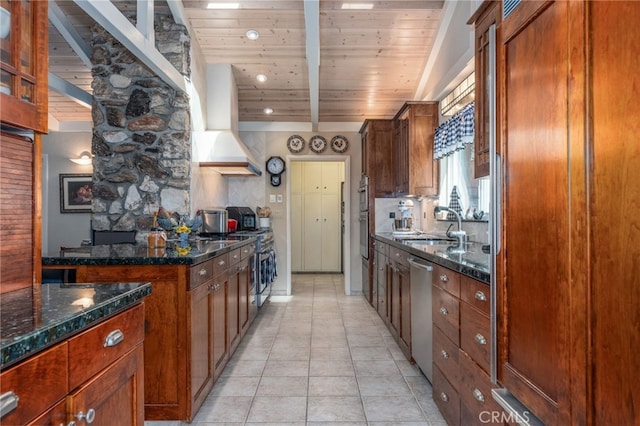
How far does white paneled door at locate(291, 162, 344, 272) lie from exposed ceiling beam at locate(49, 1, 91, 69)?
3989 mm

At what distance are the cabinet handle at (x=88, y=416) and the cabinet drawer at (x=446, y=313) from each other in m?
1.57

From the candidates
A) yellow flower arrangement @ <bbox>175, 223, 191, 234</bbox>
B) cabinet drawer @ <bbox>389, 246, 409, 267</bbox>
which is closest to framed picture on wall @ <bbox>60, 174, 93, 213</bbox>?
yellow flower arrangement @ <bbox>175, 223, 191, 234</bbox>

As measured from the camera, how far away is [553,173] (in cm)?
97

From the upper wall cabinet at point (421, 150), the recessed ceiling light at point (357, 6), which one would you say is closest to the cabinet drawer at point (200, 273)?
the upper wall cabinet at point (421, 150)

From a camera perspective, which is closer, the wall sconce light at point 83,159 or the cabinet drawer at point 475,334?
the cabinet drawer at point 475,334

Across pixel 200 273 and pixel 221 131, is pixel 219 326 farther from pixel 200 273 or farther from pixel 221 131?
pixel 221 131

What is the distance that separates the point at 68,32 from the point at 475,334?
4.49 m

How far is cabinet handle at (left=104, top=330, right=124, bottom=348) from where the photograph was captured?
1.02 meters

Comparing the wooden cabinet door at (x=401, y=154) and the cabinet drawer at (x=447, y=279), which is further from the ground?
the wooden cabinet door at (x=401, y=154)

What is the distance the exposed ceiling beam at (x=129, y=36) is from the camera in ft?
7.34

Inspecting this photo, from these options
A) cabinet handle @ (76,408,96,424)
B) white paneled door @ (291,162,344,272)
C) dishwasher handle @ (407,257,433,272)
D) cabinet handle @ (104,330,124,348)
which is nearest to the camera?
cabinet handle @ (76,408,96,424)

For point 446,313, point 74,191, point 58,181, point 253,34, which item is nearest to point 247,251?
point 446,313

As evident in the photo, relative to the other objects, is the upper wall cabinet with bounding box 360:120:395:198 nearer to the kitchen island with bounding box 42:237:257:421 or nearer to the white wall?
the kitchen island with bounding box 42:237:257:421

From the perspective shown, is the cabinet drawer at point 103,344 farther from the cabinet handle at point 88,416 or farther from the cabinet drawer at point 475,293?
the cabinet drawer at point 475,293
